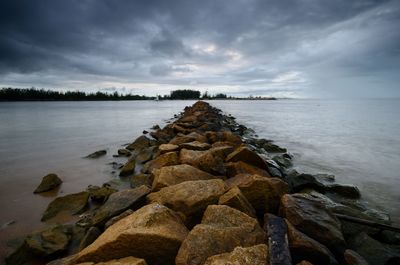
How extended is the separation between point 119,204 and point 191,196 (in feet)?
3.37

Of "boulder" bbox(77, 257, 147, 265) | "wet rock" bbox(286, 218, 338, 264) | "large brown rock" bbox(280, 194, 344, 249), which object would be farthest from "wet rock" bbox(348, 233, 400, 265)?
"boulder" bbox(77, 257, 147, 265)

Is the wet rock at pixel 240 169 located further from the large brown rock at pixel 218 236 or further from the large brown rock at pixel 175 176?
the large brown rock at pixel 218 236

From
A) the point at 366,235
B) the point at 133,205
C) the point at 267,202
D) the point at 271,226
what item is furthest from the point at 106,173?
the point at 366,235

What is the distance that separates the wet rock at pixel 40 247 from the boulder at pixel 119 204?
0.42 metres

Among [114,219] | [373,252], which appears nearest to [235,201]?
[114,219]

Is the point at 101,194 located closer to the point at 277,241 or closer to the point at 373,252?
the point at 277,241

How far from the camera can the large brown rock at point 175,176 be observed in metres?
3.91

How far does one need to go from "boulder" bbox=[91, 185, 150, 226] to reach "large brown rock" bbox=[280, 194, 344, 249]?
1.92 metres

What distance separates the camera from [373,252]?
2.78 m

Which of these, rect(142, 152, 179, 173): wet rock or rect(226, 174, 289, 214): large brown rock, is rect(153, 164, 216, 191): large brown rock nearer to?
rect(226, 174, 289, 214): large brown rock

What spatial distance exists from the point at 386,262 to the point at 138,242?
258 cm

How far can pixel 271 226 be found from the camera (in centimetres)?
261

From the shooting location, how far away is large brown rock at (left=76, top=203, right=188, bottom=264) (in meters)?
2.28

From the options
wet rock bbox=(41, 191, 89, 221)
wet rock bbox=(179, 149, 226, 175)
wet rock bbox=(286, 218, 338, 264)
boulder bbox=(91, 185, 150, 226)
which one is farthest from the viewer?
wet rock bbox=(179, 149, 226, 175)
